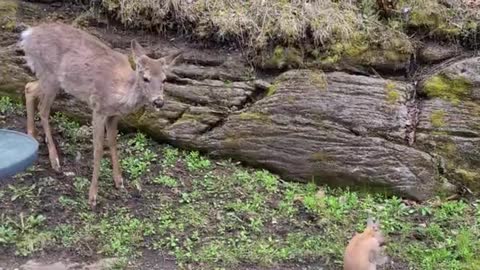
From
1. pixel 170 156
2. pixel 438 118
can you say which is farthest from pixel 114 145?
pixel 438 118

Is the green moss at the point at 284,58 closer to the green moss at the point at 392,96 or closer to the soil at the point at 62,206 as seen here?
the green moss at the point at 392,96

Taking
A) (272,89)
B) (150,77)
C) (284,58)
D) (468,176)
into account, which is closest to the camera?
(150,77)

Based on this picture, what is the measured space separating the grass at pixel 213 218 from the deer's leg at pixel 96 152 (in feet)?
0.30

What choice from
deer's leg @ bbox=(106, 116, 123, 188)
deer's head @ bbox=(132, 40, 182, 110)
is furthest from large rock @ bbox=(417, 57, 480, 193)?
deer's leg @ bbox=(106, 116, 123, 188)

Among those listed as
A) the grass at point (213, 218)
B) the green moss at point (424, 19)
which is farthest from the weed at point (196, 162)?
the green moss at point (424, 19)

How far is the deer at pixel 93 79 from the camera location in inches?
255

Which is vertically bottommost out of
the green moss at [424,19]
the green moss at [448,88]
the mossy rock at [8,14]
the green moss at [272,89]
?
the green moss at [272,89]

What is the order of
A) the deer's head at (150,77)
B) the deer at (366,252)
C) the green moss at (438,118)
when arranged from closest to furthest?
the deer at (366,252) < the deer's head at (150,77) < the green moss at (438,118)

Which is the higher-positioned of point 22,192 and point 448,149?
point 448,149

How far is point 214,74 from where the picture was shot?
7.77m

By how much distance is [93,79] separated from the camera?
22.5 feet

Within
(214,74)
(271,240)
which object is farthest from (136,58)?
(271,240)

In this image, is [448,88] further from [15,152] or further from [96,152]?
[15,152]

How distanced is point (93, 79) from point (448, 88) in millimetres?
3369
